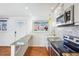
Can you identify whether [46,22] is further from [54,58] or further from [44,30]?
[54,58]

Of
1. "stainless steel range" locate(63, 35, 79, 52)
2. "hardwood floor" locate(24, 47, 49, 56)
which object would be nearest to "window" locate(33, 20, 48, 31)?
"hardwood floor" locate(24, 47, 49, 56)

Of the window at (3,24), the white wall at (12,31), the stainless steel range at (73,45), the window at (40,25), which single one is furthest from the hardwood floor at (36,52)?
the window at (3,24)

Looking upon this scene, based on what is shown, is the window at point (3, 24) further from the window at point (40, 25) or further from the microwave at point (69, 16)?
the microwave at point (69, 16)

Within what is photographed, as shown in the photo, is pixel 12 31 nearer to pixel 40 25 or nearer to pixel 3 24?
pixel 3 24

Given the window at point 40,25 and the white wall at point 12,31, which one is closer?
the window at point 40,25

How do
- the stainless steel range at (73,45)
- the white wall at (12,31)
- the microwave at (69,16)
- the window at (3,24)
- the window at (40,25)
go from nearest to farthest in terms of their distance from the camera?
the stainless steel range at (73,45), the microwave at (69,16), the window at (40,25), the white wall at (12,31), the window at (3,24)

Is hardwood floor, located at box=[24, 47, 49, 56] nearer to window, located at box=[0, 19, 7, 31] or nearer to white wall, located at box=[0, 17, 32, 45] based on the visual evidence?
white wall, located at box=[0, 17, 32, 45]

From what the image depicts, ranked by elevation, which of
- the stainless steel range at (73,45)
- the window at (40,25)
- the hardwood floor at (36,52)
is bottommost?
the hardwood floor at (36,52)

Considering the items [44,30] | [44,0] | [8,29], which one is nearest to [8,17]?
[8,29]

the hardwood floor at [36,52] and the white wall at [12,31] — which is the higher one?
the white wall at [12,31]

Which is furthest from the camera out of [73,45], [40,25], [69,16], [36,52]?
[40,25]

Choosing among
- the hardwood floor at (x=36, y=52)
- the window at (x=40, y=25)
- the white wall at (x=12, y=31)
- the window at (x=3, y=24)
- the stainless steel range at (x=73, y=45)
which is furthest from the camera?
the window at (x=3, y=24)

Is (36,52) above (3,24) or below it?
below

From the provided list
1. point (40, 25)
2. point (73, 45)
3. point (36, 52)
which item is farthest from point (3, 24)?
point (73, 45)
